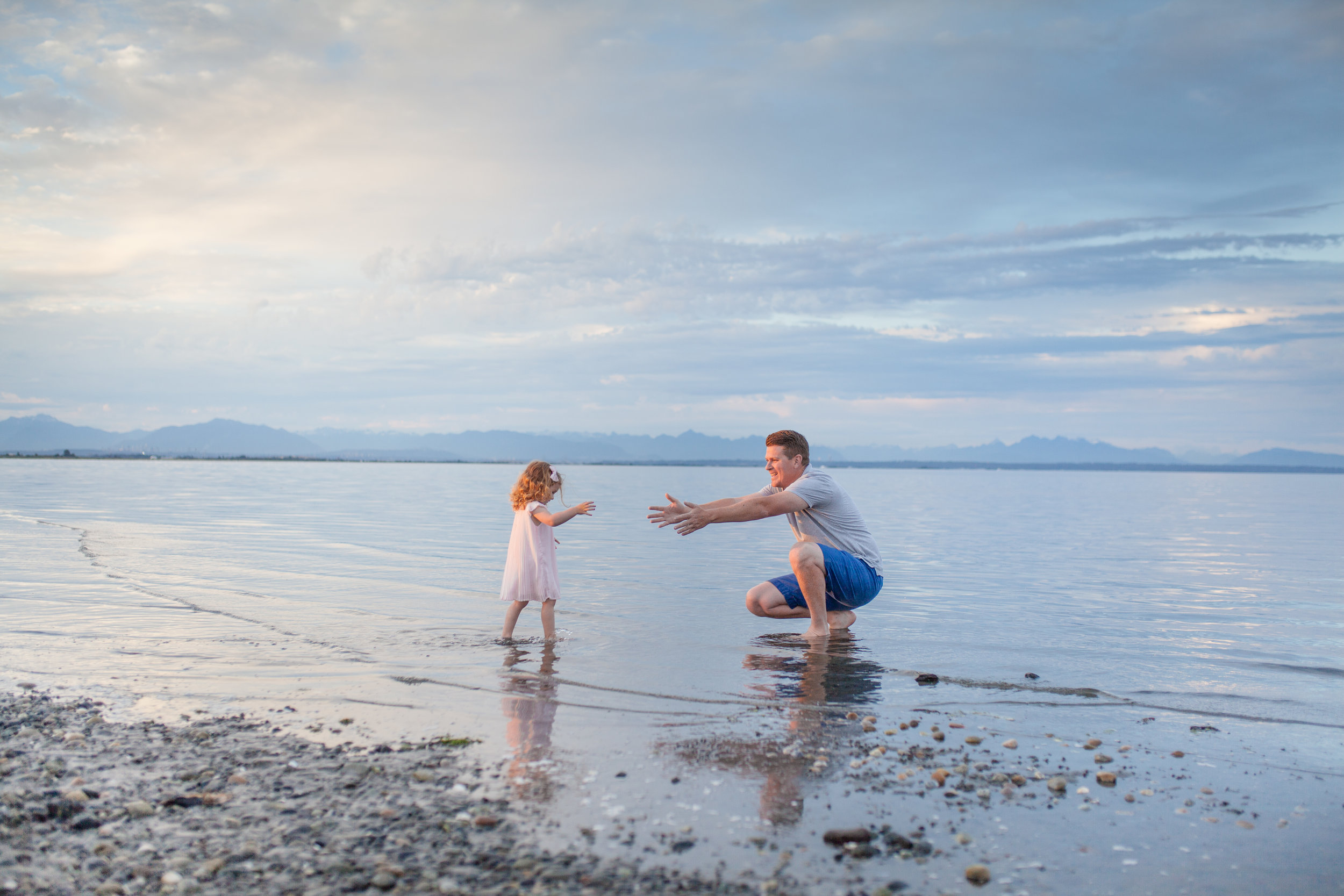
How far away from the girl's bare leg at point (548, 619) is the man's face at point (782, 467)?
3.39m

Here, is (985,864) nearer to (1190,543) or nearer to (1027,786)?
(1027,786)

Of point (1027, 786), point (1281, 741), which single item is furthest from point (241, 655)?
point (1281, 741)

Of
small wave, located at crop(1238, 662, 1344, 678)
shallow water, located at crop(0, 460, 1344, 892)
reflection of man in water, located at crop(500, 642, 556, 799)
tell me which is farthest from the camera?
small wave, located at crop(1238, 662, 1344, 678)

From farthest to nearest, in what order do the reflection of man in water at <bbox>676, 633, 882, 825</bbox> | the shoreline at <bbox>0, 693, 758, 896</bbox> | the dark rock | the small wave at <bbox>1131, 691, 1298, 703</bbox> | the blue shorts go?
the blue shorts, the small wave at <bbox>1131, 691, 1298, 703</bbox>, the reflection of man in water at <bbox>676, 633, 882, 825</bbox>, the dark rock, the shoreline at <bbox>0, 693, 758, 896</bbox>

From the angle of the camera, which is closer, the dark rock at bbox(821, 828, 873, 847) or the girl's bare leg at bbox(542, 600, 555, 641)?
the dark rock at bbox(821, 828, 873, 847)

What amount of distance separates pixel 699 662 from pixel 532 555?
263 cm

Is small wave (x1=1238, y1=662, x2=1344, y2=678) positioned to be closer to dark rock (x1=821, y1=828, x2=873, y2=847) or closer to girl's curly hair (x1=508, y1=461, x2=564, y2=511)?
dark rock (x1=821, y1=828, x2=873, y2=847)

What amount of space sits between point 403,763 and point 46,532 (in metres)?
25.2

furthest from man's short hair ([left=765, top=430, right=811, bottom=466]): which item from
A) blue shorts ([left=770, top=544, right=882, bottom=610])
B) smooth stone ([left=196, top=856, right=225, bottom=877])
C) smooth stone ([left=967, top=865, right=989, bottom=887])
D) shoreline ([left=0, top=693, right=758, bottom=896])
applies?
smooth stone ([left=196, top=856, right=225, bottom=877])

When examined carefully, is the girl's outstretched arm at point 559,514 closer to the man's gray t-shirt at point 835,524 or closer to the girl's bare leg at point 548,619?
the girl's bare leg at point 548,619

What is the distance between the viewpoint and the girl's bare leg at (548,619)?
36.0 ft

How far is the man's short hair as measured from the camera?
10984mm

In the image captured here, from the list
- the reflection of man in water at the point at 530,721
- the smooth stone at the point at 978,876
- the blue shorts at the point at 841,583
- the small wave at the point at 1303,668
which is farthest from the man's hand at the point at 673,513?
the small wave at the point at 1303,668

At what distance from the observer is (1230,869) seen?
4609 mm
